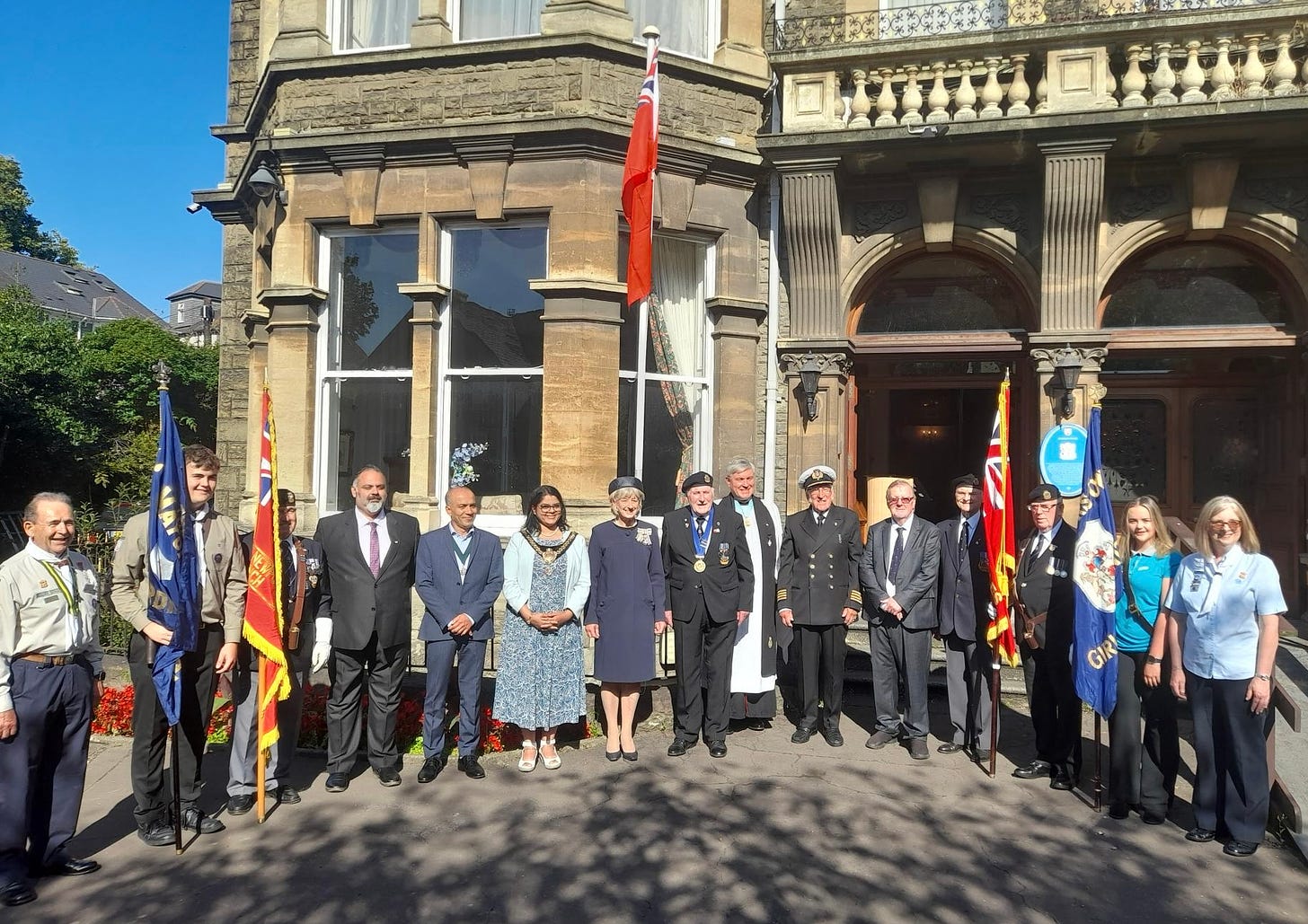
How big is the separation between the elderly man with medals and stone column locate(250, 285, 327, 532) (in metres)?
5.03

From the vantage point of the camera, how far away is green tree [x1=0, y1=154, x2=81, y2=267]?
159ft

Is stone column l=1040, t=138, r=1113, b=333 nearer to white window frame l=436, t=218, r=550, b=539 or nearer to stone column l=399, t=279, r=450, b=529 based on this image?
white window frame l=436, t=218, r=550, b=539

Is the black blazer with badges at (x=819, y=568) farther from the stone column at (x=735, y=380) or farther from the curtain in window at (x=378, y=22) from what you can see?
the curtain in window at (x=378, y=22)

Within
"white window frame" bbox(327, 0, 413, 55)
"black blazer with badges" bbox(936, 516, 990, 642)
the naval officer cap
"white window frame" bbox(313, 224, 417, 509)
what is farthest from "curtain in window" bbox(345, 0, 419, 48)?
"black blazer with badges" bbox(936, 516, 990, 642)

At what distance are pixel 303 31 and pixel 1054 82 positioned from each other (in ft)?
24.3

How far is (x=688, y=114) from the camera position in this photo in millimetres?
8625

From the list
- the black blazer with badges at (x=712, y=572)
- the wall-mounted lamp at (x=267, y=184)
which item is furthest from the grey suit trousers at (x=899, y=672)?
the wall-mounted lamp at (x=267, y=184)

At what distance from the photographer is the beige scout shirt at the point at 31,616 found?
3.76 meters

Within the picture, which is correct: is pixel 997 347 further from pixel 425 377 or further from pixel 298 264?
pixel 298 264

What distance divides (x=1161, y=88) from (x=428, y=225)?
6.89 m

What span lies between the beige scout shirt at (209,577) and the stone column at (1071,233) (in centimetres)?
723

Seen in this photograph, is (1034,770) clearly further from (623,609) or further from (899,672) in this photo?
(623,609)

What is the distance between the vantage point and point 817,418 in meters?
8.75

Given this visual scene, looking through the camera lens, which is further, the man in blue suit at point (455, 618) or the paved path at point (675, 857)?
the man in blue suit at point (455, 618)
